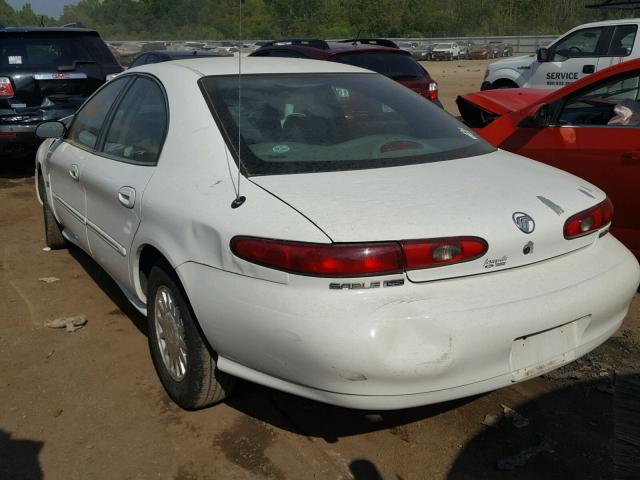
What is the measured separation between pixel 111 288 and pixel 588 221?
3.27 metres

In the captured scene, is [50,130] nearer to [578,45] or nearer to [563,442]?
[563,442]

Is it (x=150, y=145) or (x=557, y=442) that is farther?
(x=150, y=145)

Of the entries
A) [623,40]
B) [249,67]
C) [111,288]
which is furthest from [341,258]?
[623,40]

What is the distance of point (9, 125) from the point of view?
7.60 meters

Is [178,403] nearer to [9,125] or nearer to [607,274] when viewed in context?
[607,274]

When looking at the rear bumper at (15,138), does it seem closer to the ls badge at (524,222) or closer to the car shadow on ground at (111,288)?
the car shadow on ground at (111,288)

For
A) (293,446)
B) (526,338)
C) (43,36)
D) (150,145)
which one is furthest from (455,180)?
(43,36)

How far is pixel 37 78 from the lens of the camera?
7781mm

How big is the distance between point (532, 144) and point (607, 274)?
7.66 feet

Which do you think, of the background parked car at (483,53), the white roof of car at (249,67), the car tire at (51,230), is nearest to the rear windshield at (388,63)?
the car tire at (51,230)

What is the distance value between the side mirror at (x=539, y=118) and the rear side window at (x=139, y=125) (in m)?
2.79

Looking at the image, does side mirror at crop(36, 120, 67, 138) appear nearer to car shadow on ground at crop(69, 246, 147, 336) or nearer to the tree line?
car shadow on ground at crop(69, 246, 147, 336)

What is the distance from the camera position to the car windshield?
2.85 meters

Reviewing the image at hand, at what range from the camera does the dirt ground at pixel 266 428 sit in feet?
8.77
